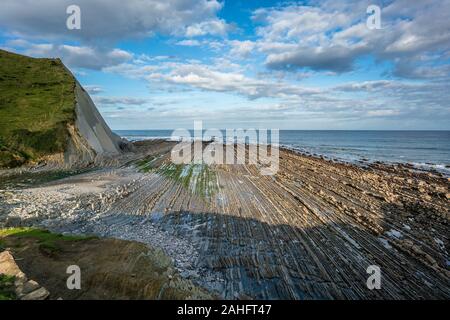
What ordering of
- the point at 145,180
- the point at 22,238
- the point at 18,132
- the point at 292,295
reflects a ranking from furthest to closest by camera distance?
1. the point at 18,132
2. the point at 145,180
3. the point at 22,238
4. the point at 292,295

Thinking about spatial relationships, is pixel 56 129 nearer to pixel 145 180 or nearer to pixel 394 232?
pixel 145 180

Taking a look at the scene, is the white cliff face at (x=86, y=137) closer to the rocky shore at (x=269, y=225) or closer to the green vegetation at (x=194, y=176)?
the rocky shore at (x=269, y=225)

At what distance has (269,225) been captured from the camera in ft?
44.9

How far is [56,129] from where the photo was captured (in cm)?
3127

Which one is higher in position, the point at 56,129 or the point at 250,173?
the point at 56,129

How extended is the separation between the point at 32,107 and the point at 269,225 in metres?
36.0

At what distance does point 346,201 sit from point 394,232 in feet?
17.4

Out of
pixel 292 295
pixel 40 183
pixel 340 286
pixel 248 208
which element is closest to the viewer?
pixel 292 295

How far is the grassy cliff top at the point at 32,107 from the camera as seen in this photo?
29.2 meters
